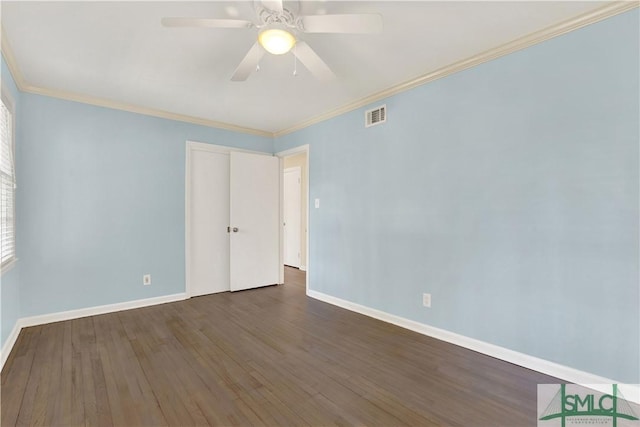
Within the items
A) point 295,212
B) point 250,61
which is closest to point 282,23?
point 250,61

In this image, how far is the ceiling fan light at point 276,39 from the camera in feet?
5.49

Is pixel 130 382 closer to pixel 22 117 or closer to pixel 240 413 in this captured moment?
pixel 240 413

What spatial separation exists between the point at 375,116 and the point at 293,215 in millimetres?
3491

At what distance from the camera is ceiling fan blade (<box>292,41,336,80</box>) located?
193 centimetres

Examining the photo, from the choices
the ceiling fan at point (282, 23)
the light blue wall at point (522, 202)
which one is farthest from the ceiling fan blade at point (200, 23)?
the light blue wall at point (522, 202)

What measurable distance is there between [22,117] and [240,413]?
3495 mm

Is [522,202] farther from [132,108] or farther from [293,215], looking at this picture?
[293,215]

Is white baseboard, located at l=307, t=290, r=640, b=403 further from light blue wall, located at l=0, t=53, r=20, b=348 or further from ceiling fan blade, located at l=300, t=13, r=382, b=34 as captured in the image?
light blue wall, located at l=0, t=53, r=20, b=348

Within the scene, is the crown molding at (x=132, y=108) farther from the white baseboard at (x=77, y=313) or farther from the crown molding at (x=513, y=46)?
the white baseboard at (x=77, y=313)

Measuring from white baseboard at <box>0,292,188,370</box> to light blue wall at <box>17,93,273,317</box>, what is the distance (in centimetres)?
5

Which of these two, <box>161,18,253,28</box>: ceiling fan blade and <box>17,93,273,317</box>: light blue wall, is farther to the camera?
<box>17,93,273,317</box>: light blue wall

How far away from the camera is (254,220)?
14.9 ft

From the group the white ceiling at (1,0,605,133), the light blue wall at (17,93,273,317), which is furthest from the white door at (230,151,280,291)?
the white ceiling at (1,0,605,133)

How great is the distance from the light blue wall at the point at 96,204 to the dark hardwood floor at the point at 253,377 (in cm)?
48
